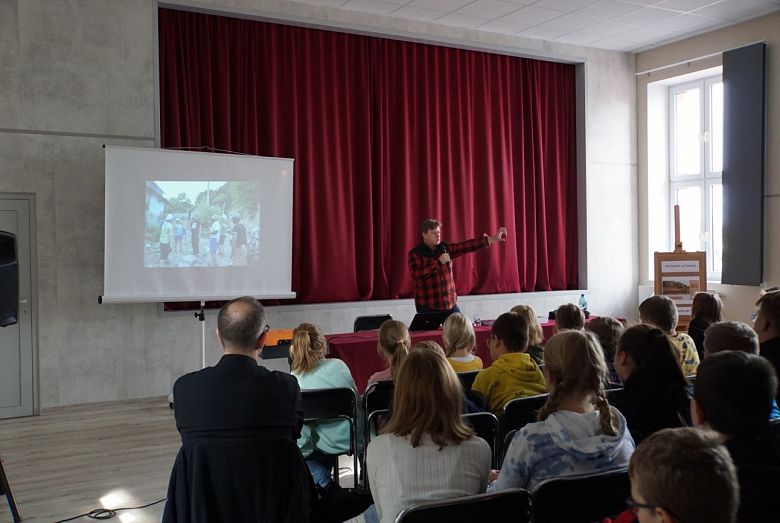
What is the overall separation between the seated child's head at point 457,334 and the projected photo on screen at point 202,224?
10.8 ft

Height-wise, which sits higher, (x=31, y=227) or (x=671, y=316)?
(x=31, y=227)

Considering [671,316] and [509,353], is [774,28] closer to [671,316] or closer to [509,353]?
[671,316]

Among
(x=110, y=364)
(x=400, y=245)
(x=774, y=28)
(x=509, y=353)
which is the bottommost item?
(x=110, y=364)

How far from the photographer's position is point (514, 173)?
888cm

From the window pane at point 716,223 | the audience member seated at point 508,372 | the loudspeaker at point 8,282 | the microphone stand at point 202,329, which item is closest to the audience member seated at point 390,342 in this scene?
the audience member seated at point 508,372

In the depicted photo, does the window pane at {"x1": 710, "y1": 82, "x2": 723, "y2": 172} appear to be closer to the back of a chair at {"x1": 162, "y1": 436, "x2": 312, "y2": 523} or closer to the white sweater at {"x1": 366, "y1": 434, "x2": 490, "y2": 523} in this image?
the white sweater at {"x1": 366, "y1": 434, "x2": 490, "y2": 523}

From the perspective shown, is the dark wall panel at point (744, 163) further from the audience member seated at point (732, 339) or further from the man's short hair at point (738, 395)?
the man's short hair at point (738, 395)

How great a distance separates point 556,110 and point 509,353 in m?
6.43

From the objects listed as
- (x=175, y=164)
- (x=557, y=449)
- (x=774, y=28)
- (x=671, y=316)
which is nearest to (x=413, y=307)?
(x=175, y=164)

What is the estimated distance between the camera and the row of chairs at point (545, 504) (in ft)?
6.11

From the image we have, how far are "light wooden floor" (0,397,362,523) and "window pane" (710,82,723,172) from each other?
6.57 meters

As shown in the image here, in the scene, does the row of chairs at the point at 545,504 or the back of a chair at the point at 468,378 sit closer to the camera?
the row of chairs at the point at 545,504

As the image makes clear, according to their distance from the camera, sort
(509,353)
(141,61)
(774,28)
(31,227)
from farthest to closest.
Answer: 1. (774,28)
2. (141,61)
3. (31,227)
4. (509,353)

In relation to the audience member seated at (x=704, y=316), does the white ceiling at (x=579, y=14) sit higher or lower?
higher
